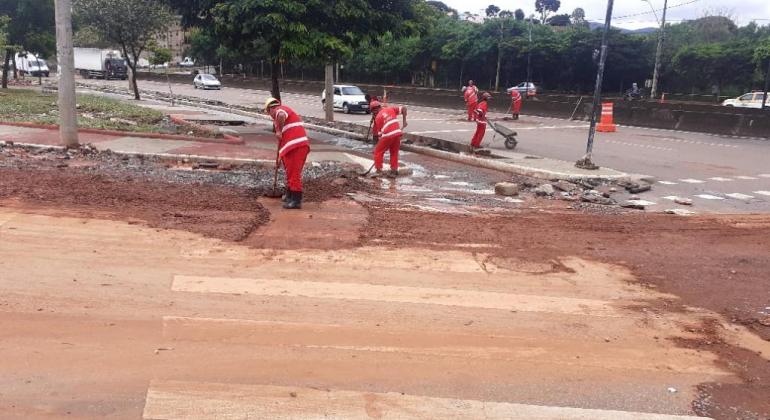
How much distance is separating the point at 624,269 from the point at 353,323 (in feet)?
11.0

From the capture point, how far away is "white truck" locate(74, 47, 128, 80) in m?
60.0

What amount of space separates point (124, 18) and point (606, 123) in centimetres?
2247

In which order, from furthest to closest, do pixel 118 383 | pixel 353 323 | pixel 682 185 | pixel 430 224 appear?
1. pixel 682 185
2. pixel 430 224
3. pixel 353 323
4. pixel 118 383

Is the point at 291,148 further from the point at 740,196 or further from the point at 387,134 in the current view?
the point at 740,196

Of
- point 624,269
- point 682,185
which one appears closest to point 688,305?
point 624,269

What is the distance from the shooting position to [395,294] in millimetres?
5586

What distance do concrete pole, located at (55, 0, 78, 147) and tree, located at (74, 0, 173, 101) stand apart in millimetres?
17753

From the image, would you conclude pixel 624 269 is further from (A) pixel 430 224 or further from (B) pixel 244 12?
(B) pixel 244 12

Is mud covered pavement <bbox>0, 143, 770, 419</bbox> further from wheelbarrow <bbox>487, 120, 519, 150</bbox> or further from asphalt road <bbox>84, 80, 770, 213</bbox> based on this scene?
wheelbarrow <bbox>487, 120, 519, 150</bbox>

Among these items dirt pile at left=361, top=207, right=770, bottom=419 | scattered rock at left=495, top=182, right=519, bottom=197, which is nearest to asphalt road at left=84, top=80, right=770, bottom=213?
dirt pile at left=361, top=207, right=770, bottom=419

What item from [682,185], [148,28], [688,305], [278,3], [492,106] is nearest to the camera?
[688,305]

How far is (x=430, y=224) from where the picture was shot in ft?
27.3

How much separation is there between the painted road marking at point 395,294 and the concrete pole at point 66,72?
29.1 feet

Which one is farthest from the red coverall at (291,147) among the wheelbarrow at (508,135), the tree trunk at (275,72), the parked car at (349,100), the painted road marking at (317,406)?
the parked car at (349,100)
